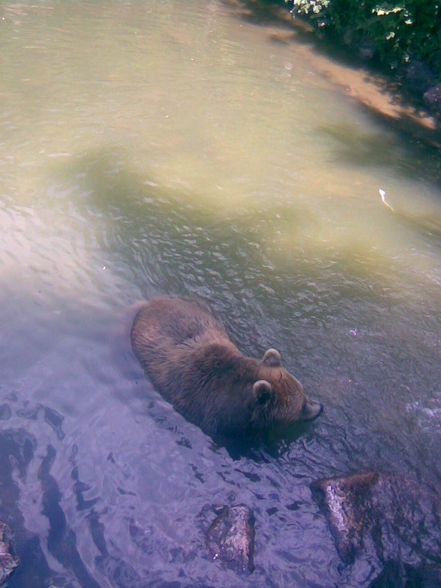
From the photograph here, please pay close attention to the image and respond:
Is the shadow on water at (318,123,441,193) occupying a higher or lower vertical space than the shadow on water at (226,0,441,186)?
Result: lower

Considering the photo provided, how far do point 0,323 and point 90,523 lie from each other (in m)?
2.52

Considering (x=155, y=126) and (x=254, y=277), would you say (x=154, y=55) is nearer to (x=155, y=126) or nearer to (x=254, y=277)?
(x=155, y=126)

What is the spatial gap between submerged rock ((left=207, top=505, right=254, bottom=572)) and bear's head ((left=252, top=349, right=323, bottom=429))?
86cm

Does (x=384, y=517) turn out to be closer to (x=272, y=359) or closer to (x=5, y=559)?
(x=272, y=359)

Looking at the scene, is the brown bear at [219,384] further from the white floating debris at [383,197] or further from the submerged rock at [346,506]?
the white floating debris at [383,197]

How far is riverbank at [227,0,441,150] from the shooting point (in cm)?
1220

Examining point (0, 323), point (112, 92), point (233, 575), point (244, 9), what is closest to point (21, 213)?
point (0, 323)

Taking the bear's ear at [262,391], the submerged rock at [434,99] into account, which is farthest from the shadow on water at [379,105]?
the bear's ear at [262,391]

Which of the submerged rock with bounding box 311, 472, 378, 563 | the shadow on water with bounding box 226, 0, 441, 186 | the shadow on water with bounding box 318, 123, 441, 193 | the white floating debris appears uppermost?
the shadow on water with bounding box 226, 0, 441, 186

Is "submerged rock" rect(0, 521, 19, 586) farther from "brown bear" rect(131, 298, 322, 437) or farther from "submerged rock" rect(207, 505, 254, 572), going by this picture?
"brown bear" rect(131, 298, 322, 437)

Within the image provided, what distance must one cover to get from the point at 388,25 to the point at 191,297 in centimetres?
1050

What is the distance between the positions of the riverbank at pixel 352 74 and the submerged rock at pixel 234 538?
9306mm

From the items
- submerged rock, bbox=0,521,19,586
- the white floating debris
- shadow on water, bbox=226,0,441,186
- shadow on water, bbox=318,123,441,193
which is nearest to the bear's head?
submerged rock, bbox=0,521,19,586

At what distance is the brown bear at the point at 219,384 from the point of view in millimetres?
5047
